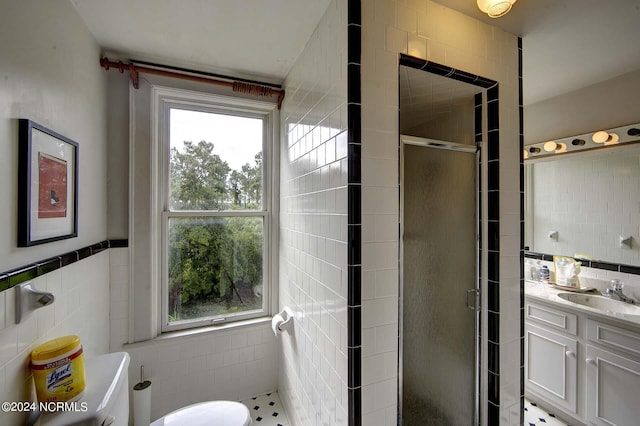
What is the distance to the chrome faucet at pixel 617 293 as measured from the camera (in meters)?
1.78

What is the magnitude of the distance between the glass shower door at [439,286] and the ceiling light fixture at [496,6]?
590mm

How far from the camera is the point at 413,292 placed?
1269 millimetres

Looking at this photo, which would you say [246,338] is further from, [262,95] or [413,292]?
[262,95]

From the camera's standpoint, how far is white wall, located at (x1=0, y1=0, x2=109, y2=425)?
86 cm

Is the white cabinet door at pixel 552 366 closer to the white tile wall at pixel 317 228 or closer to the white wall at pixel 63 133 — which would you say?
the white tile wall at pixel 317 228

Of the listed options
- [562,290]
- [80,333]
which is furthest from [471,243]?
[80,333]

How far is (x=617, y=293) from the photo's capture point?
182 cm

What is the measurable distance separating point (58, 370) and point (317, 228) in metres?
1.14

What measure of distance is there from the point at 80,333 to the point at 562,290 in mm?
3207

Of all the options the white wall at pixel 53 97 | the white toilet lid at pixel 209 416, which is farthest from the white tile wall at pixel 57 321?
the white toilet lid at pixel 209 416

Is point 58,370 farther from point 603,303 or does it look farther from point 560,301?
point 603,303

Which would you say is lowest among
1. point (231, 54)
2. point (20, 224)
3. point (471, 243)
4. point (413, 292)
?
point (413, 292)

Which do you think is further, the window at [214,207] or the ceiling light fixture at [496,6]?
the window at [214,207]

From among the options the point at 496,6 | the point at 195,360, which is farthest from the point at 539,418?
the point at 496,6
